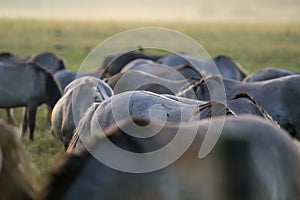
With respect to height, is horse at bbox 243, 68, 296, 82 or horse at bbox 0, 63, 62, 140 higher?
horse at bbox 243, 68, 296, 82

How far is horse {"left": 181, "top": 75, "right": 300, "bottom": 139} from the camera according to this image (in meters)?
9.30

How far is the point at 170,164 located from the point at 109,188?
358mm

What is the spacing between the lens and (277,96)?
30.9ft

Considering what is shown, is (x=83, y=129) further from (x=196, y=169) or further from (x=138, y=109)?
(x=196, y=169)

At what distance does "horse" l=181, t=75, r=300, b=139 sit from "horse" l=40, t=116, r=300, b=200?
571cm

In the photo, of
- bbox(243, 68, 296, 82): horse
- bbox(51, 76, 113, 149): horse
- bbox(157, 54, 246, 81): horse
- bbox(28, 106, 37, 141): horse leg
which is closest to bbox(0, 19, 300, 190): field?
bbox(28, 106, 37, 141): horse leg

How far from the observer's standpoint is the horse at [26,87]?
12998 millimetres

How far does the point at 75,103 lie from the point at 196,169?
5612 millimetres

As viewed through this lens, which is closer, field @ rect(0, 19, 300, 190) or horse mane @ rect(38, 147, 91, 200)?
horse mane @ rect(38, 147, 91, 200)

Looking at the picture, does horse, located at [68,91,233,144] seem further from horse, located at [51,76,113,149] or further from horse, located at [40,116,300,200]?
horse, located at [40,116,300,200]

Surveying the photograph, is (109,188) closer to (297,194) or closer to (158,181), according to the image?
(158,181)

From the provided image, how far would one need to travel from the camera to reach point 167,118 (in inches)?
→ 238

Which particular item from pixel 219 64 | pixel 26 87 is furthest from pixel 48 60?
pixel 26 87

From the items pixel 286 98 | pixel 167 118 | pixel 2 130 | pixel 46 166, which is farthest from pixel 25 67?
pixel 2 130
